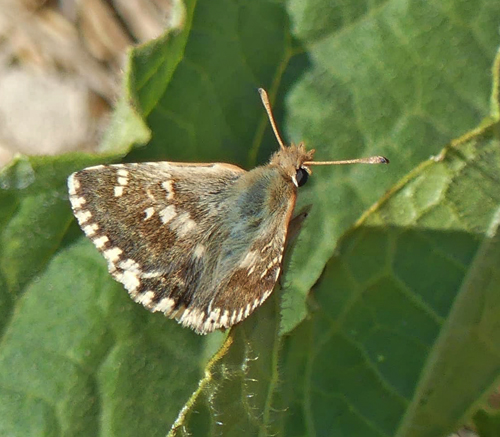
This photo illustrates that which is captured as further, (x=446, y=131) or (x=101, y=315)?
(x=446, y=131)

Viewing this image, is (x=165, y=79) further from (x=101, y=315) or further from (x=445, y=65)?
(x=445, y=65)

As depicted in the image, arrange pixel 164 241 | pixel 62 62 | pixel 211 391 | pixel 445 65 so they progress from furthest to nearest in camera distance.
→ 1. pixel 62 62
2. pixel 445 65
3. pixel 164 241
4. pixel 211 391

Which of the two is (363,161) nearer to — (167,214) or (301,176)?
(301,176)

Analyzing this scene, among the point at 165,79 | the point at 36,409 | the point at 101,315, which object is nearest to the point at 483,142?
the point at 165,79

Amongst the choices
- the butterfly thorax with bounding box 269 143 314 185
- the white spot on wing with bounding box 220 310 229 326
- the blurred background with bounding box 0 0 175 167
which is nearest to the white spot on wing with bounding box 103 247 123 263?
the white spot on wing with bounding box 220 310 229 326

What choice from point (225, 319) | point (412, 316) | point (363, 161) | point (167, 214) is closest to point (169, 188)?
point (167, 214)

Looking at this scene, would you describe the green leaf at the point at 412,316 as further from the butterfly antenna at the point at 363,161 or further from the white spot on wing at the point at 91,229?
the white spot on wing at the point at 91,229
